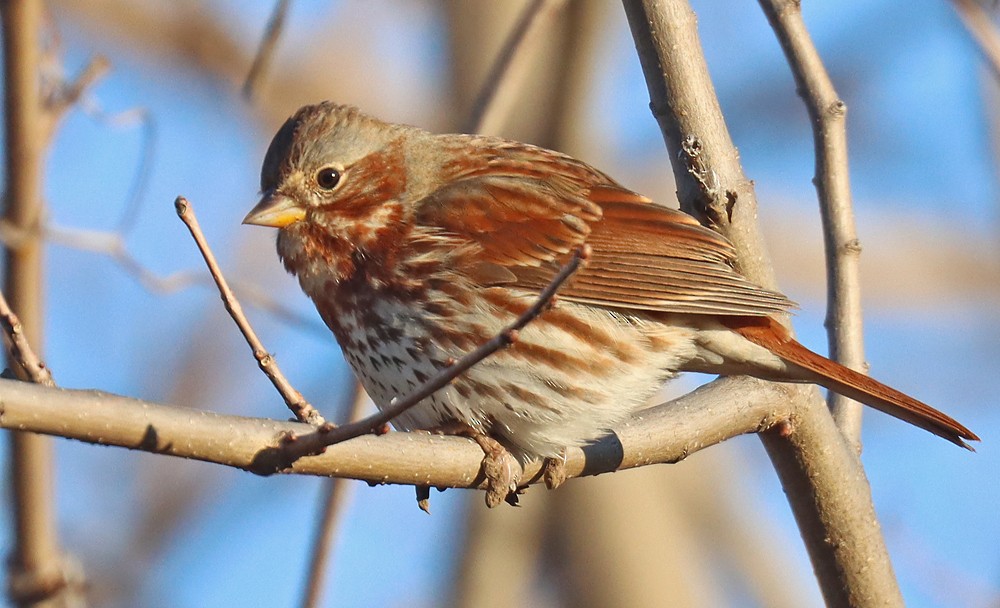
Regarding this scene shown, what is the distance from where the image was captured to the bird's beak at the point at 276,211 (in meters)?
4.18

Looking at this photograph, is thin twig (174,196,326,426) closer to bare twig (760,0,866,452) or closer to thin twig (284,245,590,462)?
thin twig (284,245,590,462)

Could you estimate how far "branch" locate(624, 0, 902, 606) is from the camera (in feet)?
12.3

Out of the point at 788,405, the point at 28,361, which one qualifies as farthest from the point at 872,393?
the point at 28,361

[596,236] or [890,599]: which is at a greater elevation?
[596,236]

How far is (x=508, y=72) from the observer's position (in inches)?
194

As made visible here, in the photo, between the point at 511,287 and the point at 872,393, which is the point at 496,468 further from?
the point at 872,393

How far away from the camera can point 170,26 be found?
962 centimetres

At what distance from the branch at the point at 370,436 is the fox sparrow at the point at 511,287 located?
0.41 feet

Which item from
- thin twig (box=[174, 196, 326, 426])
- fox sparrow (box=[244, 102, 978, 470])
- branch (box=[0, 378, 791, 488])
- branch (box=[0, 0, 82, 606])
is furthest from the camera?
branch (box=[0, 0, 82, 606])

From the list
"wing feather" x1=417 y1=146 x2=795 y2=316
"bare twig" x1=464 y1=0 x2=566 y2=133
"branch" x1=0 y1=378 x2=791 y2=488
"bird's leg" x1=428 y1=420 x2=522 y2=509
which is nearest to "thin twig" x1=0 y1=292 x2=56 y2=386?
"branch" x1=0 y1=378 x2=791 y2=488

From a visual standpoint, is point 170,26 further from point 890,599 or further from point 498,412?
point 890,599

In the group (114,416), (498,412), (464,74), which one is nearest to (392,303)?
(498,412)

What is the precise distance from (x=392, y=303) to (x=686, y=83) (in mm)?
1147

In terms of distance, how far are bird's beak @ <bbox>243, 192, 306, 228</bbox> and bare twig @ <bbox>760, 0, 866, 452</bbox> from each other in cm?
164
